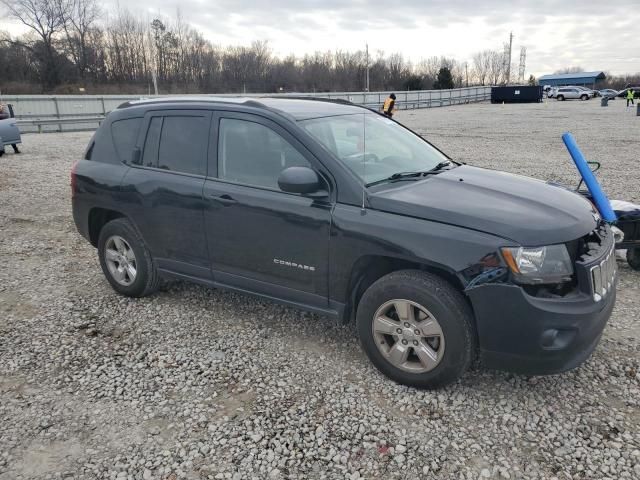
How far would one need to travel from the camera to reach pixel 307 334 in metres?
4.02

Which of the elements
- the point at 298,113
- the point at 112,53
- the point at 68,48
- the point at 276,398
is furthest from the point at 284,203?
the point at 112,53

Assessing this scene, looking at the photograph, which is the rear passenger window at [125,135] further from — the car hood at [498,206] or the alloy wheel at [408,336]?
the alloy wheel at [408,336]

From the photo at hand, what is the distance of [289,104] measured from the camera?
404cm

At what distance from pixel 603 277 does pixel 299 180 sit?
1.98 metres

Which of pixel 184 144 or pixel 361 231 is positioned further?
pixel 184 144

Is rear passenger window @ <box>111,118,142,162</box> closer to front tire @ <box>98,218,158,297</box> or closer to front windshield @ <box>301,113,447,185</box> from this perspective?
front tire @ <box>98,218,158,297</box>

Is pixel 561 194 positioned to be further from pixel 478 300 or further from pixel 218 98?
pixel 218 98

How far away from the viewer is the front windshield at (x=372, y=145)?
3535mm

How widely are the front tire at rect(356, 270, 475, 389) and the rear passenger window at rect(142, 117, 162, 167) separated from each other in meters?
2.34

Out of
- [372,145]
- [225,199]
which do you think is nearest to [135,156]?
[225,199]

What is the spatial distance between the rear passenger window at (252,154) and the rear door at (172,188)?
8.0 inches

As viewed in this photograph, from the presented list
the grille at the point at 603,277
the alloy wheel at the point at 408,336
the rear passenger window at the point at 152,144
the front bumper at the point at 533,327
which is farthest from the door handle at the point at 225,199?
the grille at the point at 603,277

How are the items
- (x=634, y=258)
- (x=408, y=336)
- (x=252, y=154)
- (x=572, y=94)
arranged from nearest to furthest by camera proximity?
1. (x=408, y=336)
2. (x=252, y=154)
3. (x=634, y=258)
4. (x=572, y=94)

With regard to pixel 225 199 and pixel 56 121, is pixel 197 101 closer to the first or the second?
pixel 225 199
